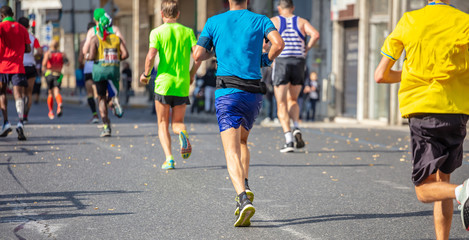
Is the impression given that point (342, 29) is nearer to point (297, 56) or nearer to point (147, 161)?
point (297, 56)

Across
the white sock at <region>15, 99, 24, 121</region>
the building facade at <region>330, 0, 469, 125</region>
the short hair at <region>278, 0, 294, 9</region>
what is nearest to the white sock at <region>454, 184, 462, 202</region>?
the short hair at <region>278, 0, 294, 9</region>

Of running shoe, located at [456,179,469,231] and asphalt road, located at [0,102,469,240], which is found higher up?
running shoe, located at [456,179,469,231]

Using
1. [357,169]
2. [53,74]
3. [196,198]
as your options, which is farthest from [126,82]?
[196,198]

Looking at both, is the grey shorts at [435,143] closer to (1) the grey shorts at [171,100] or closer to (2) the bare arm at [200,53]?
(2) the bare arm at [200,53]

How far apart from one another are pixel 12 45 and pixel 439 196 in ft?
30.5

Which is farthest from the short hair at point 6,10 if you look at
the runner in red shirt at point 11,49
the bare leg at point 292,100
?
the bare leg at point 292,100

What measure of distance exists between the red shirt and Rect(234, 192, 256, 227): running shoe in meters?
7.73

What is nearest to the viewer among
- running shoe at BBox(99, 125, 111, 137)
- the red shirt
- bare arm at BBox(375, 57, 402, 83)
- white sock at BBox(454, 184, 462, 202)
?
white sock at BBox(454, 184, 462, 202)

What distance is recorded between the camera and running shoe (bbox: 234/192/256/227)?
624 cm

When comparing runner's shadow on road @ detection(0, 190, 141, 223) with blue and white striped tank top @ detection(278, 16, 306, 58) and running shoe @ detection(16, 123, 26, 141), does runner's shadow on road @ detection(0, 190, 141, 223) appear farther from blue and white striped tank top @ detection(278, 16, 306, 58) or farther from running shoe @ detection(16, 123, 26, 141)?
running shoe @ detection(16, 123, 26, 141)

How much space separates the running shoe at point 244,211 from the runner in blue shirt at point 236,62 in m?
0.36

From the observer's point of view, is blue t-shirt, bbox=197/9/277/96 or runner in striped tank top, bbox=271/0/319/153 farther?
runner in striped tank top, bbox=271/0/319/153

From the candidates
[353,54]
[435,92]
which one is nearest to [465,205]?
[435,92]

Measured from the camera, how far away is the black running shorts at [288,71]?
12078mm
